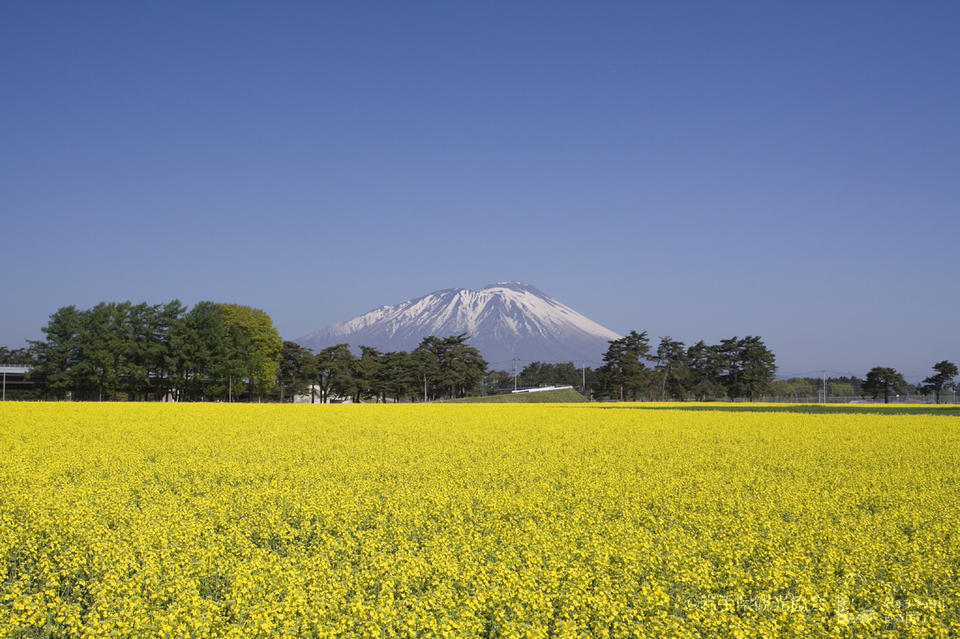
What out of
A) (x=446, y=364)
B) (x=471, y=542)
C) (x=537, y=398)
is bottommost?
(x=537, y=398)

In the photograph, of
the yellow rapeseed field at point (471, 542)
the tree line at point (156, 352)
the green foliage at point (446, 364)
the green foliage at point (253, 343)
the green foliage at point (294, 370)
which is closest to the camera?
the yellow rapeseed field at point (471, 542)

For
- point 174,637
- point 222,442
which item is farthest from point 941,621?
point 222,442

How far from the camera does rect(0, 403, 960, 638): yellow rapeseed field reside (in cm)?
629

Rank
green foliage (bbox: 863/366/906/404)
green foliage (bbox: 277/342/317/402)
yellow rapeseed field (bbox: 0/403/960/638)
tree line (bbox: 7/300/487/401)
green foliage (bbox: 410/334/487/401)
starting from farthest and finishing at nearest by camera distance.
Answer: green foliage (bbox: 863/366/906/404) < green foliage (bbox: 277/342/317/402) < green foliage (bbox: 410/334/487/401) < tree line (bbox: 7/300/487/401) < yellow rapeseed field (bbox: 0/403/960/638)

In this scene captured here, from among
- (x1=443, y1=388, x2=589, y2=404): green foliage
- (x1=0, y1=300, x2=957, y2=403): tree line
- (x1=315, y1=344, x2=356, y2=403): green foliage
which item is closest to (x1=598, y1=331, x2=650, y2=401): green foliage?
(x1=0, y1=300, x2=957, y2=403): tree line

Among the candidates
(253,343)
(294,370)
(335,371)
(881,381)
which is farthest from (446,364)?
(881,381)

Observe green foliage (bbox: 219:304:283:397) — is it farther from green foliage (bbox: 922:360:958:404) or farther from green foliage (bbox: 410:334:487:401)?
green foliage (bbox: 922:360:958:404)

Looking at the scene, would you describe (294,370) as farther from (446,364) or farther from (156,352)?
(156,352)

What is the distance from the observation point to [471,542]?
28.7ft

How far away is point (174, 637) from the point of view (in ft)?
19.2

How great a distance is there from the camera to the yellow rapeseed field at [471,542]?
20.6ft

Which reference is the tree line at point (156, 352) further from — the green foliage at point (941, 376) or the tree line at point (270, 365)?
the green foliage at point (941, 376)

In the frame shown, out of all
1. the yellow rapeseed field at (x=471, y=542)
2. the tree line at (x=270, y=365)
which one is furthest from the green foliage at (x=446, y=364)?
the yellow rapeseed field at (x=471, y=542)

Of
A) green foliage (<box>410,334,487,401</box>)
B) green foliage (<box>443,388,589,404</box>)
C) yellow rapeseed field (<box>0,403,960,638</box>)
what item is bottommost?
green foliage (<box>443,388,589,404</box>)
